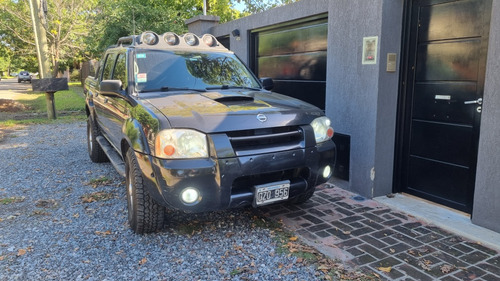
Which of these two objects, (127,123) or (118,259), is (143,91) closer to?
(127,123)

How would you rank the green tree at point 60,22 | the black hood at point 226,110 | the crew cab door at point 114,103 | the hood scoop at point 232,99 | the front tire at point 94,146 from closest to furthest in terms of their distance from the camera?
the black hood at point 226,110 → the hood scoop at point 232,99 → the crew cab door at point 114,103 → the front tire at point 94,146 → the green tree at point 60,22

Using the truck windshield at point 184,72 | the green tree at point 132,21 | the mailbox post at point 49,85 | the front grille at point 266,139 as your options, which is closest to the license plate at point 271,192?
the front grille at point 266,139

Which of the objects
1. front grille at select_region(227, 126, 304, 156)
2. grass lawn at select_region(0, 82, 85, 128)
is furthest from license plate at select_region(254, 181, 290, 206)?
grass lawn at select_region(0, 82, 85, 128)

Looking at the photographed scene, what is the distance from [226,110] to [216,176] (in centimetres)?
63

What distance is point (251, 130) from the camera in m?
3.37

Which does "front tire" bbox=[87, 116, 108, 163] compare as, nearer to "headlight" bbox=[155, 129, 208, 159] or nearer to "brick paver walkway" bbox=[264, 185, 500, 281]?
"brick paver walkway" bbox=[264, 185, 500, 281]

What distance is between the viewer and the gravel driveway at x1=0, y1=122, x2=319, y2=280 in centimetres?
309

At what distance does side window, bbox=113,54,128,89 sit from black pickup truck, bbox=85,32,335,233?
19mm

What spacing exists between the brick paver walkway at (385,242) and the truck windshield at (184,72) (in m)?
1.64

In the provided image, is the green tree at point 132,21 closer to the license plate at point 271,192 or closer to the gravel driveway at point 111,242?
the gravel driveway at point 111,242

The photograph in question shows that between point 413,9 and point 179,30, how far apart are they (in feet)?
31.5

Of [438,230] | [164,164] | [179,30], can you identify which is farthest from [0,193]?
[179,30]

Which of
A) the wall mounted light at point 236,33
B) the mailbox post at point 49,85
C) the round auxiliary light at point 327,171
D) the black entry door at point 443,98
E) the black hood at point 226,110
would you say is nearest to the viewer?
the black hood at point 226,110

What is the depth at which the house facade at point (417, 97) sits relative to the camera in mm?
3725
